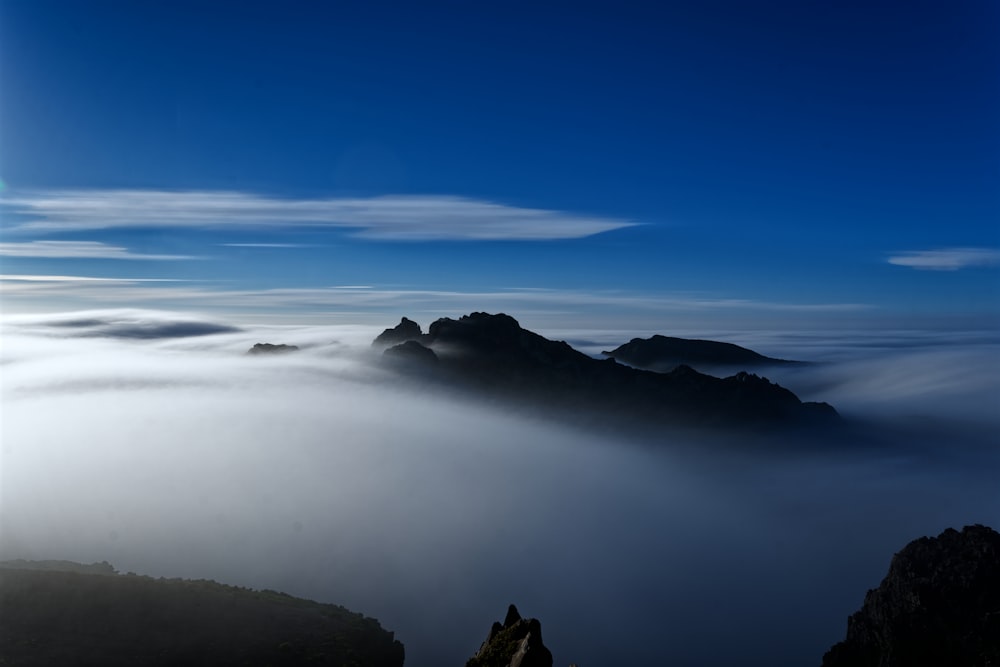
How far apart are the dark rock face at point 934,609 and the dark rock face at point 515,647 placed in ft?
414

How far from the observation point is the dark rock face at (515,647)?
4619 centimetres

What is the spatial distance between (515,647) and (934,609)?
139m

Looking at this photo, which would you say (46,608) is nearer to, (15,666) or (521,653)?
(15,666)

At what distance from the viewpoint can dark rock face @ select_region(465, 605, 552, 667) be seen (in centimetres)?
4619

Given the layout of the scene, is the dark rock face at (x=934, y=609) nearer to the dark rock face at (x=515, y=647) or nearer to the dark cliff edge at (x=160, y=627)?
the dark cliff edge at (x=160, y=627)

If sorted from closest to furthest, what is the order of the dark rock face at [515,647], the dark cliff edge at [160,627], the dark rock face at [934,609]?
the dark rock face at [515,647] → the dark cliff edge at [160,627] → the dark rock face at [934,609]

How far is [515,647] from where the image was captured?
164 ft

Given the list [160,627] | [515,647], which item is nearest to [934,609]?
[515,647]

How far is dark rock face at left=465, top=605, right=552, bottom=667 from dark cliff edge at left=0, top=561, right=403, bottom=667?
7787 centimetres

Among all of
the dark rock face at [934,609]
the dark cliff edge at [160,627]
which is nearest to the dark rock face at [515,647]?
the dark cliff edge at [160,627]

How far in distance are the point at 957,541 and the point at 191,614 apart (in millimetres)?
165524

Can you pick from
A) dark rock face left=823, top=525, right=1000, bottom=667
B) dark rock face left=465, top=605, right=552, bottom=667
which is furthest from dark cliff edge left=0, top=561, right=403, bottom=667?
dark rock face left=823, top=525, right=1000, bottom=667

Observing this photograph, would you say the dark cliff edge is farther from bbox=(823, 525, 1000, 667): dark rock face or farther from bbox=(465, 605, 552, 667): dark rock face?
bbox=(823, 525, 1000, 667): dark rock face

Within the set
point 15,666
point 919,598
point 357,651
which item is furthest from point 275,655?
point 919,598
